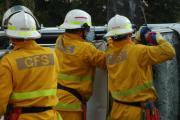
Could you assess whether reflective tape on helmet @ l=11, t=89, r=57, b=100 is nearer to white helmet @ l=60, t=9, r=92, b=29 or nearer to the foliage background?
white helmet @ l=60, t=9, r=92, b=29

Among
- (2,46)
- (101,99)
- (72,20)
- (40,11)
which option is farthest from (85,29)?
(40,11)

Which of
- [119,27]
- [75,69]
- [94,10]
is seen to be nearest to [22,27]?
[119,27]

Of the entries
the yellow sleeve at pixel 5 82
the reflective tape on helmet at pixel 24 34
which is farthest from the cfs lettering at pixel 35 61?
the reflective tape on helmet at pixel 24 34

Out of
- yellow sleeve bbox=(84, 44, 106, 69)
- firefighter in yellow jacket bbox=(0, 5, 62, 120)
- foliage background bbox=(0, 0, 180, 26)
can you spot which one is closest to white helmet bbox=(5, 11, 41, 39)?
firefighter in yellow jacket bbox=(0, 5, 62, 120)

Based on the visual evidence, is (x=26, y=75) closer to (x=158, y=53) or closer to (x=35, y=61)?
(x=35, y=61)

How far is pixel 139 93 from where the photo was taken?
593cm

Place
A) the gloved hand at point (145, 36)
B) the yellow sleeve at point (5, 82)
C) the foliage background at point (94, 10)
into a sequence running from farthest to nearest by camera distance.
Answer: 1. the foliage background at point (94, 10)
2. the gloved hand at point (145, 36)
3. the yellow sleeve at point (5, 82)

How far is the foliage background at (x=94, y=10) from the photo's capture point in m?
30.4

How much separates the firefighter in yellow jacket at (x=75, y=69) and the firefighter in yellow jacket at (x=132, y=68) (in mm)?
400

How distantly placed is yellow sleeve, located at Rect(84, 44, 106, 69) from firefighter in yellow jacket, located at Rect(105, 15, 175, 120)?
22cm

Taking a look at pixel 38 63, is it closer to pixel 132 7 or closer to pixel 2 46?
pixel 132 7

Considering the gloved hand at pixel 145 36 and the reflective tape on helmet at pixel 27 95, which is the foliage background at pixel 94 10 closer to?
the gloved hand at pixel 145 36

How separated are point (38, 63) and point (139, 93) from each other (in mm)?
1257

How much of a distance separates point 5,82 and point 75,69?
1585 millimetres
